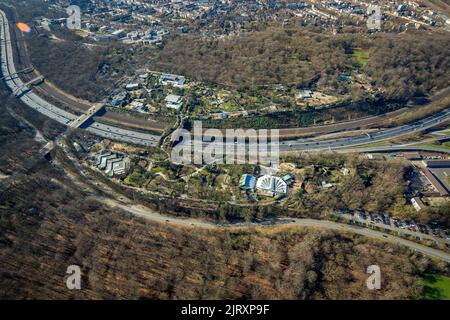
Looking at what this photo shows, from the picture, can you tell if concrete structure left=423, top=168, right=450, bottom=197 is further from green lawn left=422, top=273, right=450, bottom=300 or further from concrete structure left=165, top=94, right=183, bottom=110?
concrete structure left=165, top=94, right=183, bottom=110

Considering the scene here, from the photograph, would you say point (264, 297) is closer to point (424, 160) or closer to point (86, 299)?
point (86, 299)

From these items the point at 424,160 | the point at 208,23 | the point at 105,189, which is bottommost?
the point at 105,189

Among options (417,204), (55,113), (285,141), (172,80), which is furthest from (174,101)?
(417,204)

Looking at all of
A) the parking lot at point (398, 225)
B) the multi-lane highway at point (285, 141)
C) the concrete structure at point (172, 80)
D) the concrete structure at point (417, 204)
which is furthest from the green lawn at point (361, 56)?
the parking lot at point (398, 225)

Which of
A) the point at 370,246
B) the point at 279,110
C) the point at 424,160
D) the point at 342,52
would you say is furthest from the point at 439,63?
the point at 370,246

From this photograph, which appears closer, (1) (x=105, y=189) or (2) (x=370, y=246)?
(2) (x=370, y=246)

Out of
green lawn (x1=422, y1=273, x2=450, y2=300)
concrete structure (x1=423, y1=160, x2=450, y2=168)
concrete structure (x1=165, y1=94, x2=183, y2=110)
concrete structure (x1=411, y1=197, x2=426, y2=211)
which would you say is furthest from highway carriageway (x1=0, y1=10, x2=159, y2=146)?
concrete structure (x1=423, y1=160, x2=450, y2=168)

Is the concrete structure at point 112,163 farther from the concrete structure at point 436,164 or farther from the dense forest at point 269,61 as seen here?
the concrete structure at point 436,164
